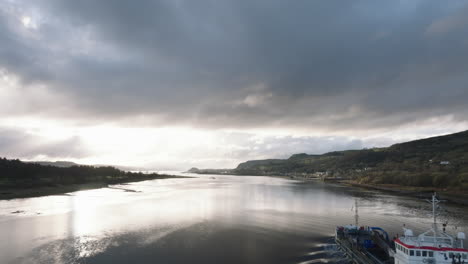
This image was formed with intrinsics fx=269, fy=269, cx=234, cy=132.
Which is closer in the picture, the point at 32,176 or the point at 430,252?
the point at 430,252

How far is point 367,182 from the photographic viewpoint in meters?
171

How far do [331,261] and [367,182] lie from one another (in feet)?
500

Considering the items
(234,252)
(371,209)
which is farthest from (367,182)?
(234,252)

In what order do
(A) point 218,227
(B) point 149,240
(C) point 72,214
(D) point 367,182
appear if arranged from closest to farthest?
(B) point 149,240
(A) point 218,227
(C) point 72,214
(D) point 367,182

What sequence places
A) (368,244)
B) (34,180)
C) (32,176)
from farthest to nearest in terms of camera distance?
(32,176) < (34,180) < (368,244)

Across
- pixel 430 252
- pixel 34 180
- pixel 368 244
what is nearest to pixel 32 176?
pixel 34 180

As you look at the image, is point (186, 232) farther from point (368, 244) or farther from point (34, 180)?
point (34, 180)

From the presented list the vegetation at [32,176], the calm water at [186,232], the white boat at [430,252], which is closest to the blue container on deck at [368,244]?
the calm water at [186,232]

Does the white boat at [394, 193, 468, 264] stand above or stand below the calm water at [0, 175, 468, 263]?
above

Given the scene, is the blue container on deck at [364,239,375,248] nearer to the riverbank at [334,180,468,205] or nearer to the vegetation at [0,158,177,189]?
the riverbank at [334,180,468,205]

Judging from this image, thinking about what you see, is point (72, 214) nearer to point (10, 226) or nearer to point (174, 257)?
point (10, 226)

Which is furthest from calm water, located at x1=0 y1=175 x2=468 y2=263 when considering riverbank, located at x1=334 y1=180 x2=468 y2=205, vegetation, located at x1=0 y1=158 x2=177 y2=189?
vegetation, located at x1=0 y1=158 x2=177 y2=189

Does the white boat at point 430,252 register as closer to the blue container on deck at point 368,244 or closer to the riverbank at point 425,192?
the blue container on deck at point 368,244

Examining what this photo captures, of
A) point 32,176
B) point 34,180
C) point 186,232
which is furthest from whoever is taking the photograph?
point 32,176
